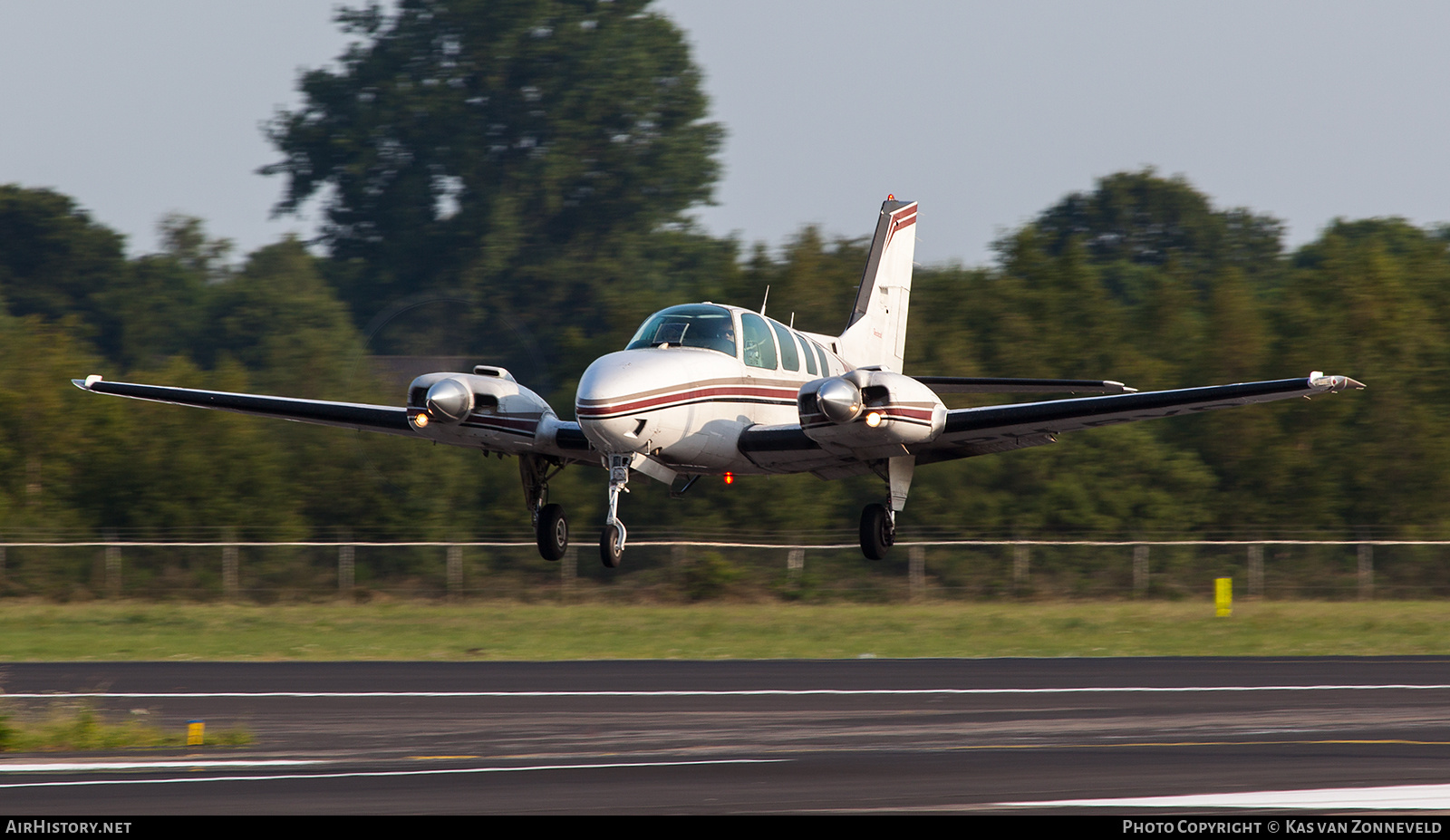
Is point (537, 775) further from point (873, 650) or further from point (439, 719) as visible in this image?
point (873, 650)

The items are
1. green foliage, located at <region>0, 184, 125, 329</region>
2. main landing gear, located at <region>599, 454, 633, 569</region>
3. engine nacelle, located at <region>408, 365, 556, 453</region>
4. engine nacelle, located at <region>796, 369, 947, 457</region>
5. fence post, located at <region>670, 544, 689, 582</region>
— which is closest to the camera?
main landing gear, located at <region>599, 454, 633, 569</region>

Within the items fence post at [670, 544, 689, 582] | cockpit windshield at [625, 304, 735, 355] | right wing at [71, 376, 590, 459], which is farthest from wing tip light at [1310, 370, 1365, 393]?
fence post at [670, 544, 689, 582]

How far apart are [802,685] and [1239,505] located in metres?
21.7

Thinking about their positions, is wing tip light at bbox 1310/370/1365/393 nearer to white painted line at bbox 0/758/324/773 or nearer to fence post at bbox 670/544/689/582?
white painted line at bbox 0/758/324/773

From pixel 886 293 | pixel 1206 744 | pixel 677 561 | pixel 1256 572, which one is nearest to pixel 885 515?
pixel 886 293

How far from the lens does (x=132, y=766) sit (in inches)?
505

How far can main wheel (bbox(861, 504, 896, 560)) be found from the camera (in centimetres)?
2027

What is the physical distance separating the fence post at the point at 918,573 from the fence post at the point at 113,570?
1775 cm

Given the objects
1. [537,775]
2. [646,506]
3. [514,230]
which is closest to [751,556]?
[646,506]

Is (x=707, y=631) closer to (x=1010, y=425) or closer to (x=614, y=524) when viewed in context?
(x=1010, y=425)

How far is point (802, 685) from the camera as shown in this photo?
64.2 feet

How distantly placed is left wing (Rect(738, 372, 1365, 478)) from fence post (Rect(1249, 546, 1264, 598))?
49.4ft

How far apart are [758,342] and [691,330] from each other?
3.61 feet

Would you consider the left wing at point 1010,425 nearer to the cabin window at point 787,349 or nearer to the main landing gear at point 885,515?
the main landing gear at point 885,515
